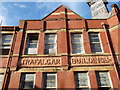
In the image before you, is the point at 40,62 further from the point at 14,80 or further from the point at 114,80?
the point at 114,80

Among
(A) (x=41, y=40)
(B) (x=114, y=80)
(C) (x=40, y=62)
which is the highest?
(A) (x=41, y=40)

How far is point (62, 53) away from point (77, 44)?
1798 millimetres

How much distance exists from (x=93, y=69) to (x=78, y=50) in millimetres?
2045

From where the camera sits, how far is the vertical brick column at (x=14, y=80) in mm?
8812

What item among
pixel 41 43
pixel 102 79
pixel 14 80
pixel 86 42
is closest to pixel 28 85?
pixel 14 80

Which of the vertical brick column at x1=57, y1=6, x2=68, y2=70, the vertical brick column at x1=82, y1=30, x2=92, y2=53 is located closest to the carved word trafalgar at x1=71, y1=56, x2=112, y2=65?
the vertical brick column at x1=57, y1=6, x2=68, y2=70

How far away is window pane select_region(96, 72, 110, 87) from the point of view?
9.24 meters

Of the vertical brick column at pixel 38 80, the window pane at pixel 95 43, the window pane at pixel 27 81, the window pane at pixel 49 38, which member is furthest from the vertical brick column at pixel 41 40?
the window pane at pixel 95 43

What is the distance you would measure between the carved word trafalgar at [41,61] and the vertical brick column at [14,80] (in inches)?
35.2

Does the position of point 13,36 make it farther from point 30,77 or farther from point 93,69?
point 93,69

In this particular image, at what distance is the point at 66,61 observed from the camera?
9859 millimetres

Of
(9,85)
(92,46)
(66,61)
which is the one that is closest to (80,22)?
(92,46)

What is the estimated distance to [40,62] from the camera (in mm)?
9961

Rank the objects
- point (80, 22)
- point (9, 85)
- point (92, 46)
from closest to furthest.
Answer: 1. point (9, 85)
2. point (92, 46)
3. point (80, 22)
